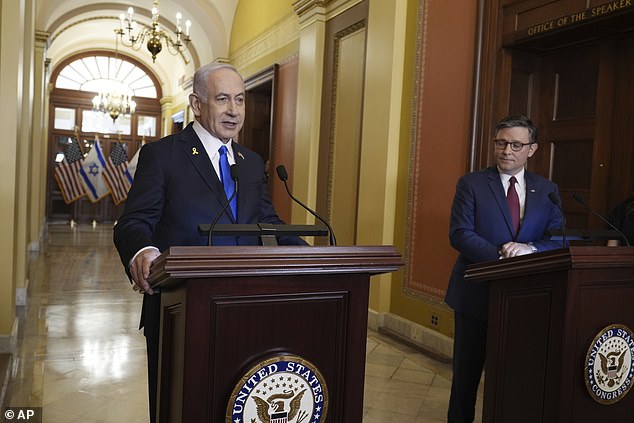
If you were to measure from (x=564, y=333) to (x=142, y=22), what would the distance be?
1341 cm

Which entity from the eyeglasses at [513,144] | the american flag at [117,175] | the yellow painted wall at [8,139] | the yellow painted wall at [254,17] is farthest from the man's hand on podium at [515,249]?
the american flag at [117,175]

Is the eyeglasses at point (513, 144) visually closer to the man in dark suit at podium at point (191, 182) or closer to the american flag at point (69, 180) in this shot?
the man in dark suit at podium at point (191, 182)

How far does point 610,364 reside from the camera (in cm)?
210

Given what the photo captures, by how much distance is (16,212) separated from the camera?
4.40 m

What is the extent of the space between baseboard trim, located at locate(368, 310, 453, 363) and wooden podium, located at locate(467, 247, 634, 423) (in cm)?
227

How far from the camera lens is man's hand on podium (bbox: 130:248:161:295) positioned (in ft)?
5.26

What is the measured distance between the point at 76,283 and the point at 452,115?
489 centimetres

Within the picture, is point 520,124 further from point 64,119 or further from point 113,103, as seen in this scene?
point 64,119

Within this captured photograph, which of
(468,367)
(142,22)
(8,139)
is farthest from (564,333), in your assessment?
(142,22)

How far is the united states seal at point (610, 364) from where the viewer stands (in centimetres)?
205

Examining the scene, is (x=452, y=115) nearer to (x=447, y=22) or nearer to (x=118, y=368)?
(x=447, y=22)

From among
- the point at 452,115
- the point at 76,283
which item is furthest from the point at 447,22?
the point at 76,283

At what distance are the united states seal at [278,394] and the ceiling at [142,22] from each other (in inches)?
372

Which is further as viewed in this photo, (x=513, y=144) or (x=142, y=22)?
(x=142, y=22)
